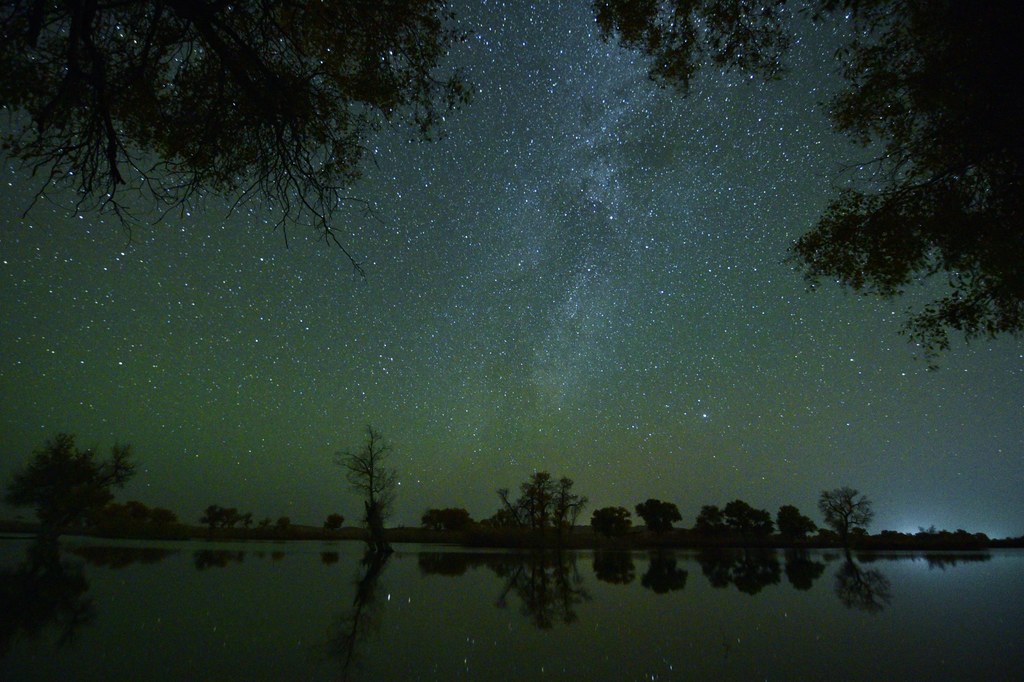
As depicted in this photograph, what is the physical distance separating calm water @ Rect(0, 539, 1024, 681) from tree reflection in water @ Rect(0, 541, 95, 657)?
30mm

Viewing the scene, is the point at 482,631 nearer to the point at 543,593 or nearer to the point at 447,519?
the point at 543,593

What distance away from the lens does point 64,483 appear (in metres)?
24.9

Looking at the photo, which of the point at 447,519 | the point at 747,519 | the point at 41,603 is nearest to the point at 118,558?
the point at 41,603

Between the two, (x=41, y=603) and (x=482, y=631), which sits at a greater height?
(x=41, y=603)

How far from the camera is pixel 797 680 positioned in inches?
185

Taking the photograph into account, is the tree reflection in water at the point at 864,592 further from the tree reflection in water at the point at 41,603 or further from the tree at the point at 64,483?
the tree at the point at 64,483

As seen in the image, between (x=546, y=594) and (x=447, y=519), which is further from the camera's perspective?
(x=447, y=519)

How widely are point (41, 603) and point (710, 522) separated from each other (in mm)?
76576

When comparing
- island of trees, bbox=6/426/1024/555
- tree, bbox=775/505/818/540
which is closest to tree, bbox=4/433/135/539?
island of trees, bbox=6/426/1024/555

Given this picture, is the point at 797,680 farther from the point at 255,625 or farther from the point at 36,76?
the point at 36,76

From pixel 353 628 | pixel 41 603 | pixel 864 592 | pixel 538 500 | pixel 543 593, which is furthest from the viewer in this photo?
pixel 538 500

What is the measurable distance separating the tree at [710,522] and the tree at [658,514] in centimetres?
450

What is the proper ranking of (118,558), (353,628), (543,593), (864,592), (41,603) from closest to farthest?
(353,628)
(41,603)
(543,593)
(864,592)
(118,558)

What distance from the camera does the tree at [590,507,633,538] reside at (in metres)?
63.9
